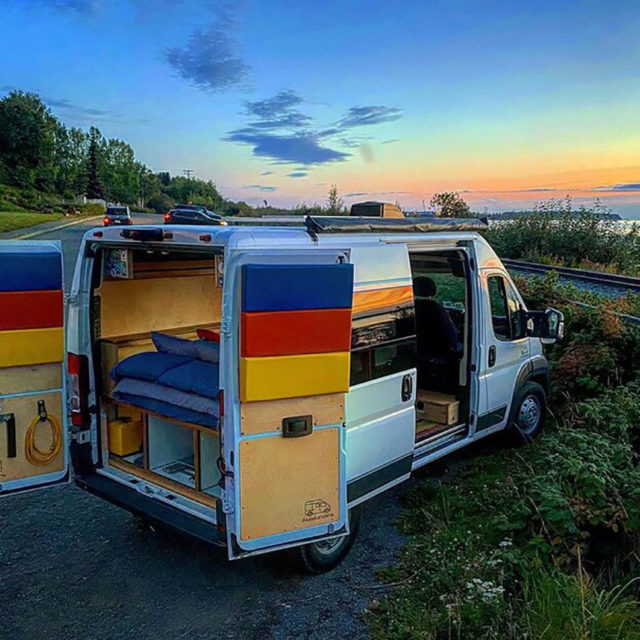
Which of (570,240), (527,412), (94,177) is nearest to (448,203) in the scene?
(570,240)

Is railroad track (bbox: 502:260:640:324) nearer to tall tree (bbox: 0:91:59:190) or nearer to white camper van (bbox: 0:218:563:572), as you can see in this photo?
white camper van (bbox: 0:218:563:572)

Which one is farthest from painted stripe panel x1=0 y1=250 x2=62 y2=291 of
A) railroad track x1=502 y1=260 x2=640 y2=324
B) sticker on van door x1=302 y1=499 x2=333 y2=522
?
railroad track x1=502 y1=260 x2=640 y2=324

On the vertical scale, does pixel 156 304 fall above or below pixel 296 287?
below

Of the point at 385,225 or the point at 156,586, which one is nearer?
the point at 156,586

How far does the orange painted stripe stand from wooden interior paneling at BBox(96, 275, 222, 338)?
202 cm

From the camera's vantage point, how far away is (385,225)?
4.56 meters

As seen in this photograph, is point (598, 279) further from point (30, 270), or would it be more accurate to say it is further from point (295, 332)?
point (30, 270)

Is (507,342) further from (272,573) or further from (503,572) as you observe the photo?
(272,573)

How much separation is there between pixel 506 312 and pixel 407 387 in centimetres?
204

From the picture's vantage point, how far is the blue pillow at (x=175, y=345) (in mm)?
4465

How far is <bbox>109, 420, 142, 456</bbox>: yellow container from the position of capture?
4617 mm

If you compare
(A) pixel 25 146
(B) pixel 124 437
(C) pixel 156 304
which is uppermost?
(A) pixel 25 146

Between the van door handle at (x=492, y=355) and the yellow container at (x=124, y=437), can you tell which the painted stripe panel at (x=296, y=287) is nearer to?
the yellow container at (x=124, y=437)

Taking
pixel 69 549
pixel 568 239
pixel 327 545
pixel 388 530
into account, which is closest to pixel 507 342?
pixel 388 530
